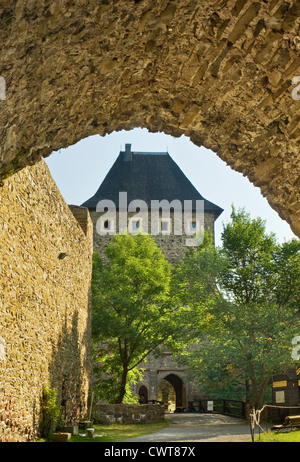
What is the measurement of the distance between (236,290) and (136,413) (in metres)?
6.21

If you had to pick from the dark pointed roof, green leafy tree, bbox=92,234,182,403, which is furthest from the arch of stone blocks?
the dark pointed roof

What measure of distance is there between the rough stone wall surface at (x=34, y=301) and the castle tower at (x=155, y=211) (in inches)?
590

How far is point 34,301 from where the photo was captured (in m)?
8.86

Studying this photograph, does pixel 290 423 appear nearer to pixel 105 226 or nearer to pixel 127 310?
pixel 127 310

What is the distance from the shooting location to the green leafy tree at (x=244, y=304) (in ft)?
58.7

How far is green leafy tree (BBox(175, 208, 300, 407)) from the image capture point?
58.7ft

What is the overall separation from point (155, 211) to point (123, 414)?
15.2 metres

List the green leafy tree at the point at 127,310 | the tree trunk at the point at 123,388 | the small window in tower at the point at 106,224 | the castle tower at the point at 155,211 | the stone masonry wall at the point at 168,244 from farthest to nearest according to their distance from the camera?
the small window in tower at the point at 106,224 → the stone masonry wall at the point at 168,244 → the castle tower at the point at 155,211 → the tree trunk at the point at 123,388 → the green leafy tree at the point at 127,310

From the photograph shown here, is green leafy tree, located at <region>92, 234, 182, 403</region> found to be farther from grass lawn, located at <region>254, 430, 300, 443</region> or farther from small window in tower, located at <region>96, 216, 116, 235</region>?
small window in tower, located at <region>96, 216, 116, 235</region>

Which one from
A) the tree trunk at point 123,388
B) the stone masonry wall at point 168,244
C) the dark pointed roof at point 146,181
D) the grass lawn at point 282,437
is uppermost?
the dark pointed roof at point 146,181

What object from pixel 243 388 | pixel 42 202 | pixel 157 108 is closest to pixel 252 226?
pixel 243 388

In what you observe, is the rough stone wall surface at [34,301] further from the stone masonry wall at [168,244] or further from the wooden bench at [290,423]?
the stone masonry wall at [168,244]

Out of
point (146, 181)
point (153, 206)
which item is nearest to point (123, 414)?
point (153, 206)

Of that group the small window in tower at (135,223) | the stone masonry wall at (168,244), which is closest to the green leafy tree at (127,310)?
the stone masonry wall at (168,244)
